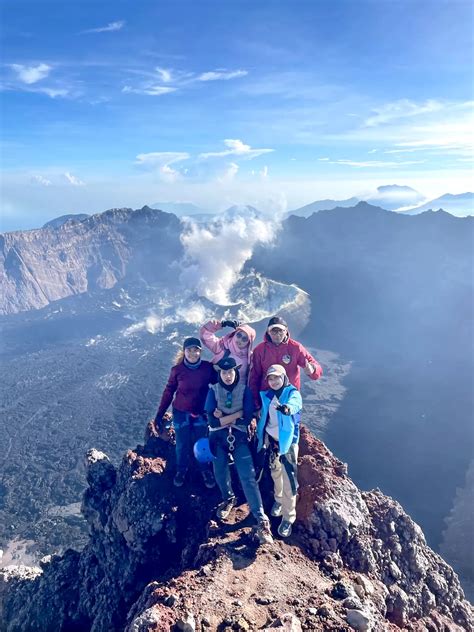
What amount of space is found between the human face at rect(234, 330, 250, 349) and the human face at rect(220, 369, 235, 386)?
4.47ft

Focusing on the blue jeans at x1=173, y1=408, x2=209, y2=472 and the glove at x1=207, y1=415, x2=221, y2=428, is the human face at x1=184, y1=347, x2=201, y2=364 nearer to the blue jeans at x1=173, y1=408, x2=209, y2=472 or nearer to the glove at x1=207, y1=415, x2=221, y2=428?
the blue jeans at x1=173, y1=408, x2=209, y2=472

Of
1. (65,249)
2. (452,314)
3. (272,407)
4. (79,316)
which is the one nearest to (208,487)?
(272,407)

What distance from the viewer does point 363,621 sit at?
745 cm

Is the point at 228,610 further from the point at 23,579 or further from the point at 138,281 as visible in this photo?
the point at 138,281

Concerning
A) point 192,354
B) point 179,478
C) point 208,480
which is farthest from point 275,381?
point 179,478

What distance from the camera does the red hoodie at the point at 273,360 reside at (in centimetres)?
1126

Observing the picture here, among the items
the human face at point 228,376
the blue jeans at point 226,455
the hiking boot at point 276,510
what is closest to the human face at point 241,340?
the human face at point 228,376

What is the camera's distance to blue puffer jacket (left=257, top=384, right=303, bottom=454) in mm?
9766

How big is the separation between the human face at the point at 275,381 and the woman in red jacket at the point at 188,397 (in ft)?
7.99

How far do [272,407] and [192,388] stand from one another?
9.51ft

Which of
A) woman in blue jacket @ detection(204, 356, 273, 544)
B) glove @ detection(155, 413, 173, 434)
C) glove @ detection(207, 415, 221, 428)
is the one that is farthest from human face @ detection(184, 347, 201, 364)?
glove @ detection(155, 413, 173, 434)

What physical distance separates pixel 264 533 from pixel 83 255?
602 feet

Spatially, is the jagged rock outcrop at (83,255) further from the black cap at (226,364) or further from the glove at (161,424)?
the black cap at (226,364)

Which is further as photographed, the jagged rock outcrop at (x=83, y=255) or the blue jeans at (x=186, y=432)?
the jagged rock outcrop at (x=83, y=255)
